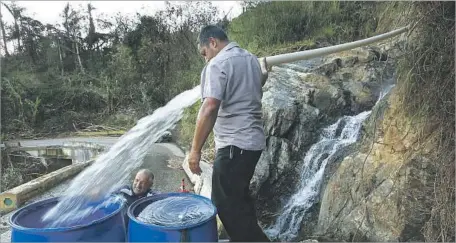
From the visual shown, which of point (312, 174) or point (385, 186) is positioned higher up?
point (385, 186)

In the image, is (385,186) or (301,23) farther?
(301,23)

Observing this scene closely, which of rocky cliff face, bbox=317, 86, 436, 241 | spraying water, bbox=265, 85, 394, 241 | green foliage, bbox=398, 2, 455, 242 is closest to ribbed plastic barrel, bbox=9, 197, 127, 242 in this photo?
green foliage, bbox=398, 2, 455, 242

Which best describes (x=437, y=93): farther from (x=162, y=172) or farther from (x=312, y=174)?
(x=162, y=172)

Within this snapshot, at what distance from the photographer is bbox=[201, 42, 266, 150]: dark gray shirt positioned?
6.70 feet

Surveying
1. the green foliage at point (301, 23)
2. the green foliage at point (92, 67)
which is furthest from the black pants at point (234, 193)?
the green foliage at point (92, 67)

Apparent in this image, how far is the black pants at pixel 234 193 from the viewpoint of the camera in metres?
2.09

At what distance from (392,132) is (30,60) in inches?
691

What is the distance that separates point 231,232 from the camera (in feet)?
7.00

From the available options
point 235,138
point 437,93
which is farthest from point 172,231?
point 437,93

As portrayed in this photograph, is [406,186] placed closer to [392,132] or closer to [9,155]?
[392,132]

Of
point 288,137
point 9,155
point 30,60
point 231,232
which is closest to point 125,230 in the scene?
point 231,232

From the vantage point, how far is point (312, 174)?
4590mm

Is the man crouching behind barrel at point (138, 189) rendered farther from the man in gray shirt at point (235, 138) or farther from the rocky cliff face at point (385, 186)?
the rocky cliff face at point (385, 186)

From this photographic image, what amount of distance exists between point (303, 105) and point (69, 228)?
405cm
